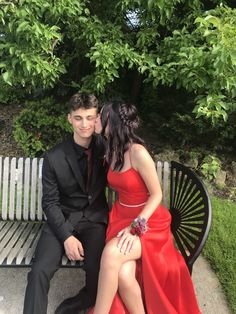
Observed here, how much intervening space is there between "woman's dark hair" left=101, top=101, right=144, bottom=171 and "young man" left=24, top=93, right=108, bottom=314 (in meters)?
0.18

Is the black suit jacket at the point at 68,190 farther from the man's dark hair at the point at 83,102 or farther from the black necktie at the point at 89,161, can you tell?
the man's dark hair at the point at 83,102

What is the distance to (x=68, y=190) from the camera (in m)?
2.99

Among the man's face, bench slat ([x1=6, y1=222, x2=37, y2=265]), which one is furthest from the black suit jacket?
bench slat ([x1=6, y1=222, x2=37, y2=265])

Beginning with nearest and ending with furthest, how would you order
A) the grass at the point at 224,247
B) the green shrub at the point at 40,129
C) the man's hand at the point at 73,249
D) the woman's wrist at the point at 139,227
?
the woman's wrist at the point at 139,227
the man's hand at the point at 73,249
the grass at the point at 224,247
the green shrub at the point at 40,129

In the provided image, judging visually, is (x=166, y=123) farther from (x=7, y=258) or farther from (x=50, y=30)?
(x=7, y=258)

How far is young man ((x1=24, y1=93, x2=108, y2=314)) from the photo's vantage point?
2703 mm

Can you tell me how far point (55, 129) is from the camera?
5.61 metres

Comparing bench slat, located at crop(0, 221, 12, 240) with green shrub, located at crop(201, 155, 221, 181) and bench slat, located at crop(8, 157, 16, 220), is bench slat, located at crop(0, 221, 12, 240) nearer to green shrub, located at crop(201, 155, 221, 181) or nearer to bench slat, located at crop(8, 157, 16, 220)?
bench slat, located at crop(8, 157, 16, 220)

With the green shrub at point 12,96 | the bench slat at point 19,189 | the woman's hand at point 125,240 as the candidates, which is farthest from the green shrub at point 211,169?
the green shrub at point 12,96

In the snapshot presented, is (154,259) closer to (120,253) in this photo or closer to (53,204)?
(120,253)

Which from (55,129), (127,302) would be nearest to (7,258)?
(127,302)

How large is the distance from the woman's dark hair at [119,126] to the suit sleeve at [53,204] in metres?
0.52

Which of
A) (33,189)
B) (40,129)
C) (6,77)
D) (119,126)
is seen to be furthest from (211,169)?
(6,77)

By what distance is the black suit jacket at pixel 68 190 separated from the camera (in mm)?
2924
